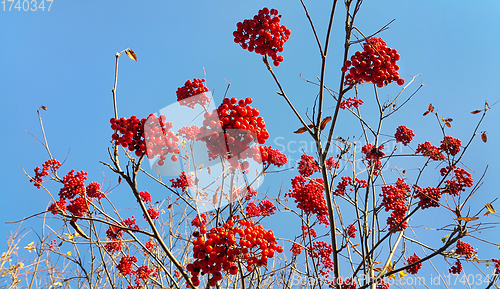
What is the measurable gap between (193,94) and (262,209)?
118 inches

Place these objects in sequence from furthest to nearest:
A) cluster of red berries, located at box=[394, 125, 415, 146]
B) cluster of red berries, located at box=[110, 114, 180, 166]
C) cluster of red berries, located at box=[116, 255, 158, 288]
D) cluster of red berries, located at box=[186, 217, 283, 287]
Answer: cluster of red berries, located at box=[394, 125, 415, 146] → cluster of red berries, located at box=[116, 255, 158, 288] → cluster of red berries, located at box=[110, 114, 180, 166] → cluster of red berries, located at box=[186, 217, 283, 287]

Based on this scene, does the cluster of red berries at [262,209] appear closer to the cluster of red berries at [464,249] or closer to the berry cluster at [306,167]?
the berry cluster at [306,167]

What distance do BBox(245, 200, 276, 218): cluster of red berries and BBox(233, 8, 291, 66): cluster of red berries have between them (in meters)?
3.14

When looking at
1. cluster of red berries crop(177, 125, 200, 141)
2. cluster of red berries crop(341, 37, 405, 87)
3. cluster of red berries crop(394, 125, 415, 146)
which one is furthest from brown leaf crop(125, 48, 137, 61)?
cluster of red berries crop(394, 125, 415, 146)

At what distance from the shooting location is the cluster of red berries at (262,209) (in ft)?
16.4

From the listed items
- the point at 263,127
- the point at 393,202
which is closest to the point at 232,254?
the point at 263,127

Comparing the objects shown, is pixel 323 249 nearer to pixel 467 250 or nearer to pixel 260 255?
pixel 467 250

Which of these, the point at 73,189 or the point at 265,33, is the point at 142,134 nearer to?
the point at 265,33

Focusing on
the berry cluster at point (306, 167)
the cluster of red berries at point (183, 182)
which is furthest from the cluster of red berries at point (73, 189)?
the berry cluster at point (306, 167)

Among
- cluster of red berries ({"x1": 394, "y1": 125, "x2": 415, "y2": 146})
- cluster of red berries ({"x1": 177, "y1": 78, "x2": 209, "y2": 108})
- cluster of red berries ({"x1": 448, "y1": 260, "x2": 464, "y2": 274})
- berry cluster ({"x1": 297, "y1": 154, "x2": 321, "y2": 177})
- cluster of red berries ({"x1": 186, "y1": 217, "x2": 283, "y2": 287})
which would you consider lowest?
cluster of red berries ({"x1": 186, "y1": 217, "x2": 283, "y2": 287})

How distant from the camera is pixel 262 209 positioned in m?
5.10

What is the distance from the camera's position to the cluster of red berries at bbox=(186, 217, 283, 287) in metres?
1.93

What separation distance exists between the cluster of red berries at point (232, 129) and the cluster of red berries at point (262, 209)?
288 centimetres

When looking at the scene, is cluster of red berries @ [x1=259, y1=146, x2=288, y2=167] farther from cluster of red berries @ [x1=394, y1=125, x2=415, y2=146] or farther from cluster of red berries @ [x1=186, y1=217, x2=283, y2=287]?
cluster of red berries @ [x1=394, y1=125, x2=415, y2=146]
